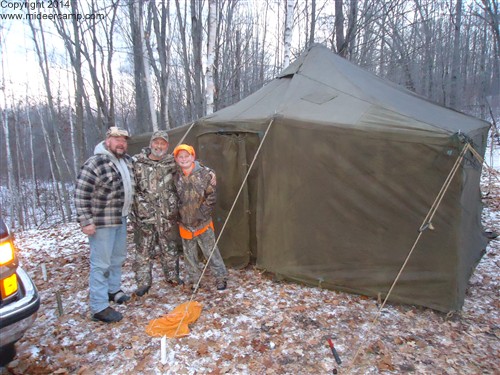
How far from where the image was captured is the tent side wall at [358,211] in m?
3.62

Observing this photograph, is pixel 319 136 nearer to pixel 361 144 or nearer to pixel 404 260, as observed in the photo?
pixel 361 144

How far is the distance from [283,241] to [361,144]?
5.19 ft

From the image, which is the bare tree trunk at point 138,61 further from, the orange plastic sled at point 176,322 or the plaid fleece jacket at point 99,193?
the orange plastic sled at point 176,322

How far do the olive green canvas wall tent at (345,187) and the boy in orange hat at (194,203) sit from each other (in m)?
0.75

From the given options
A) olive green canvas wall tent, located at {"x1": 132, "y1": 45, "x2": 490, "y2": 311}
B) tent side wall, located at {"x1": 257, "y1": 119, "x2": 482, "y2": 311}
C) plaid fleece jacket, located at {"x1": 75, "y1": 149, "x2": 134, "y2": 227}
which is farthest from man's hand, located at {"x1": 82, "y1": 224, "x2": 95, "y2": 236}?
tent side wall, located at {"x1": 257, "y1": 119, "x2": 482, "y2": 311}

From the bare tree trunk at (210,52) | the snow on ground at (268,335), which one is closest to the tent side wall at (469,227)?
the snow on ground at (268,335)

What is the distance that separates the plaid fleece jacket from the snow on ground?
1197 mm

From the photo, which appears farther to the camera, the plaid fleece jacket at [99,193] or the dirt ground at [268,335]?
the plaid fleece jacket at [99,193]

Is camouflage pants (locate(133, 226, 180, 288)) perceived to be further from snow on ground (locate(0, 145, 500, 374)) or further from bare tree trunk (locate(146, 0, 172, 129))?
bare tree trunk (locate(146, 0, 172, 129))

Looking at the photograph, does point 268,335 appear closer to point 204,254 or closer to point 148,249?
point 204,254

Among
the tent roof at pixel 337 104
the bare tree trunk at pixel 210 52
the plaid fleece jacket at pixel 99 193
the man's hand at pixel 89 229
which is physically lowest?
the man's hand at pixel 89 229

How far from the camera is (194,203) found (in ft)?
13.0

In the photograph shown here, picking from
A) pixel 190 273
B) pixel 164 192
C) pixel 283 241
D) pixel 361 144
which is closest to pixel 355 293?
pixel 283 241

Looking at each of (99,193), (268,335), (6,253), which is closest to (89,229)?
(99,193)
